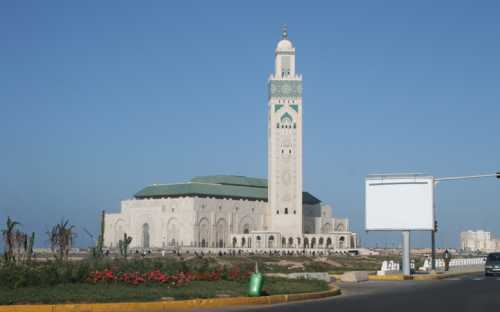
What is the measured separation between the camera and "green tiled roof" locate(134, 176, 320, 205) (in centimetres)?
17825

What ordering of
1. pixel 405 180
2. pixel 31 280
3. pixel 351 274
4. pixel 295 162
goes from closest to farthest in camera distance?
pixel 31 280 → pixel 351 274 → pixel 405 180 → pixel 295 162

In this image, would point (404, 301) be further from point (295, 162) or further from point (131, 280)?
point (295, 162)

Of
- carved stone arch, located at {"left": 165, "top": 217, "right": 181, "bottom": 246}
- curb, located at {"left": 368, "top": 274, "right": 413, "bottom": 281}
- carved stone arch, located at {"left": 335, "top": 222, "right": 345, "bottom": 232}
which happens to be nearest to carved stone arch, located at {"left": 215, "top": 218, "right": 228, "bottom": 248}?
carved stone arch, located at {"left": 165, "top": 217, "right": 181, "bottom": 246}

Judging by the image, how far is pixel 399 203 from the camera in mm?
44906

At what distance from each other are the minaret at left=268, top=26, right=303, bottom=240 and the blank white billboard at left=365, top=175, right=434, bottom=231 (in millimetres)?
116921

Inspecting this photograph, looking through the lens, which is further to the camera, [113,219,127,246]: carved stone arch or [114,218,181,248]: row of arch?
[113,219,127,246]: carved stone arch

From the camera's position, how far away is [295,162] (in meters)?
164

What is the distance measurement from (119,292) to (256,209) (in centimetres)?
16213

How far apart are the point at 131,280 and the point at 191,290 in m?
2.22

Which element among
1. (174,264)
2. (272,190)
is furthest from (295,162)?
(174,264)

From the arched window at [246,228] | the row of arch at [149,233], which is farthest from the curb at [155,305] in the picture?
the arched window at [246,228]

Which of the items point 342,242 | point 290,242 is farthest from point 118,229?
point 342,242

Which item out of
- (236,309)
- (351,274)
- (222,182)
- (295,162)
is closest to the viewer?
(236,309)

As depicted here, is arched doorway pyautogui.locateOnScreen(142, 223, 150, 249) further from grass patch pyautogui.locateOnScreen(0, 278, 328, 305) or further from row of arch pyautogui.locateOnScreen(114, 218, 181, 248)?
grass patch pyautogui.locateOnScreen(0, 278, 328, 305)
